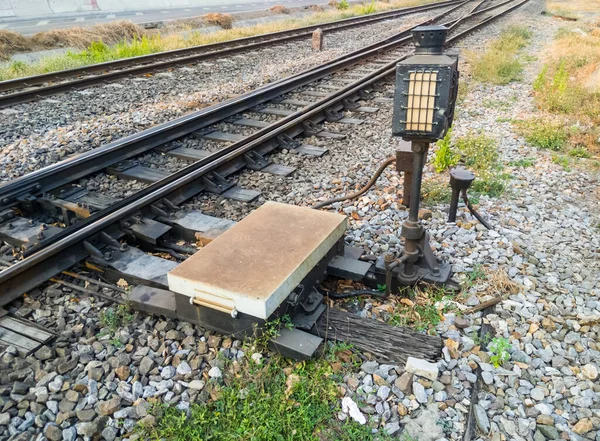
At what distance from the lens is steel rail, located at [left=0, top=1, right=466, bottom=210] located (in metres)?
4.62

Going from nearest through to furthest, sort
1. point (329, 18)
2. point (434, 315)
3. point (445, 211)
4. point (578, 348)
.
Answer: point (578, 348) < point (434, 315) < point (445, 211) < point (329, 18)

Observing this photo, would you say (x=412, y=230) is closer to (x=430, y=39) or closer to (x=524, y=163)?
(x=430, y=39)

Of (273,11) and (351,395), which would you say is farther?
(273,11)

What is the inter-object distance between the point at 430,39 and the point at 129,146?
402 centimetres

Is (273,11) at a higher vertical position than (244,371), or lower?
lower

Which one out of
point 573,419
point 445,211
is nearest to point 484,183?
point 445,211

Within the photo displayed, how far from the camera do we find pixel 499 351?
2.75 m

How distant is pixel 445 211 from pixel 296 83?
5422mm

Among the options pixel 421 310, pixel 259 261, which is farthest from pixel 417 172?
pixel 259 261

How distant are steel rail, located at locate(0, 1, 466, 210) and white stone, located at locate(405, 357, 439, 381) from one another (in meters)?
3.69

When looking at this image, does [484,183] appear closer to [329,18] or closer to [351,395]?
[351,395]

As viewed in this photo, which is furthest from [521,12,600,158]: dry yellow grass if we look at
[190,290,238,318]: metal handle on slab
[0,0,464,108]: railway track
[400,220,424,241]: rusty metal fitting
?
[0,0,464,108]: railway track

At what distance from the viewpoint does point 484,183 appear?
5.00m

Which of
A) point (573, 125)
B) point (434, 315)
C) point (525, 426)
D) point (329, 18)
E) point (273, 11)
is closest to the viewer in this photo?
point (525, 426)
